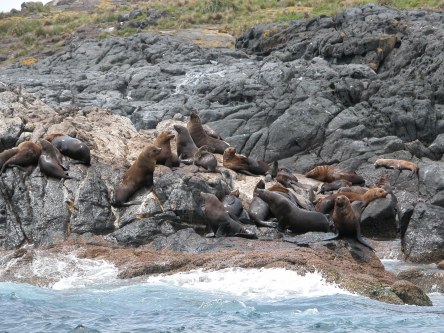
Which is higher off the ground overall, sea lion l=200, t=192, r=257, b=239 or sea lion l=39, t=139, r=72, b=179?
sea lion l=39, t=139, r=72, b=179

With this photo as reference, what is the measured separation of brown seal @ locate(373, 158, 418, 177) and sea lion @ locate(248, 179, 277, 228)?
9.53 metres

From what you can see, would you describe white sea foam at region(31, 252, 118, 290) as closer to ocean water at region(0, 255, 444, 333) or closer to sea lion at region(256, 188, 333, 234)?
ocean water at region(0, 255, 444, 333)

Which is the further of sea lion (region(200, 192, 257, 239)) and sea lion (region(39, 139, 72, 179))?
sea lion (region(39, 139, 72, 179))

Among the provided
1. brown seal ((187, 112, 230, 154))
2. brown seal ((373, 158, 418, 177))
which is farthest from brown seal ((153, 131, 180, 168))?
brown seal ((373, 158, 418, 177))

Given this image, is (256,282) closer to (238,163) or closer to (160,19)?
(238,163)

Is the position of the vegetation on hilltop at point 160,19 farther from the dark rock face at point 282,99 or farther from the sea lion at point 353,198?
the sea lion at point 353,198

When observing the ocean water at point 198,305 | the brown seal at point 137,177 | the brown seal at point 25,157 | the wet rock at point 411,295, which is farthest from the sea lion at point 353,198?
the wet rock at point 411,295

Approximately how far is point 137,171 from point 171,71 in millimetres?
23342

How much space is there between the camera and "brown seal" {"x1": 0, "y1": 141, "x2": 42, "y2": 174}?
18089mm

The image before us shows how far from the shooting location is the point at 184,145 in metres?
21.9

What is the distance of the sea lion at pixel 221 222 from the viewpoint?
16938mm

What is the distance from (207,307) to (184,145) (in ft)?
32.5

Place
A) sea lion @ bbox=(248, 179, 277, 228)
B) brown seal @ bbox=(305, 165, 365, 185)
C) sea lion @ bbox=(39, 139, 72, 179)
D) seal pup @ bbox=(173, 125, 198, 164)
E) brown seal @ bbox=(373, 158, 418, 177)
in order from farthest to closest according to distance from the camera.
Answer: brown seal @ bbox=(373, 158, 418, 177) < brown seal @ bbox=(305, 165, 365, 185) < seal pup @ bbox=(173, 125, 198, 164) < sea lion @ bbox=(248, 179, 277, 228) < sea lion @ bbox=(39, 139, 72, 179)

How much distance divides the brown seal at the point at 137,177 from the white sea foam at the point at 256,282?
342 cm
